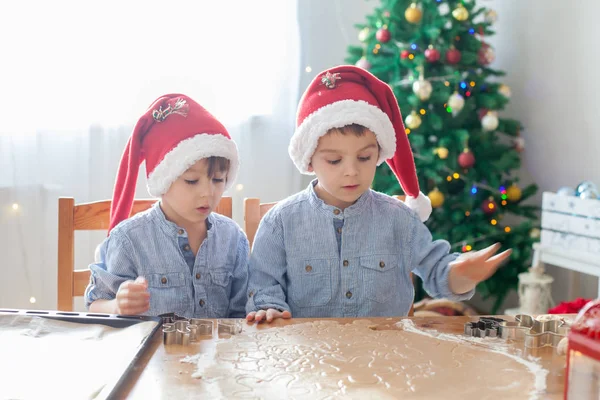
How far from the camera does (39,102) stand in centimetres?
274

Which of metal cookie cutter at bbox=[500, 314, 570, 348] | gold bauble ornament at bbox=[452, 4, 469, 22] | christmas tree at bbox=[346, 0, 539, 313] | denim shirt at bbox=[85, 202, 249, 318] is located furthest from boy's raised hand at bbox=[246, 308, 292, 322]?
gold bauble ornament at bbox=[452, 4, 469, 22]

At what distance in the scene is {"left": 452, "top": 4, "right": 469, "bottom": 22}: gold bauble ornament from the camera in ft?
9.30

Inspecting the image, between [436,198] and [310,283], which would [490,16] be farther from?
[310,283]

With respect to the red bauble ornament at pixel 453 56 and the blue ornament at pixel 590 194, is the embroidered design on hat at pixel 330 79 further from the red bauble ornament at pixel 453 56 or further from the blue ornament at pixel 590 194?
the blue ornament at pixel 590 194

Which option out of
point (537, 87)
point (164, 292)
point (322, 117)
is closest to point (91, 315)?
point (164, 292)

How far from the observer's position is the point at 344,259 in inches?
58.9

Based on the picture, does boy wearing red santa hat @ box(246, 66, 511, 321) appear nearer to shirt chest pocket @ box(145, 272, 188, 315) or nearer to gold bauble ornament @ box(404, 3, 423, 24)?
shirt chest pocket @ box(145, 272, 188, 315)

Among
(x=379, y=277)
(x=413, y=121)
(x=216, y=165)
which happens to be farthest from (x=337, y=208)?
(x=413, y=121)

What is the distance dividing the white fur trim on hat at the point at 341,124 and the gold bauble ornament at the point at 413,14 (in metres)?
1.47

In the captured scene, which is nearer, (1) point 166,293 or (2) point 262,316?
(2) point 262,316

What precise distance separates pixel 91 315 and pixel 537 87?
2.76 meters

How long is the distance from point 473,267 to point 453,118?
1691 mm

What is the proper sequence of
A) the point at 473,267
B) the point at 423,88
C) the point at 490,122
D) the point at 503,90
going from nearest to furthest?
1. the point at 473,267
2. the point at 423,88
3. the point at 490,122
4. the point at 503,90

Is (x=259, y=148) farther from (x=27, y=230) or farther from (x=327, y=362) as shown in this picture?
(x=327, y=362)
